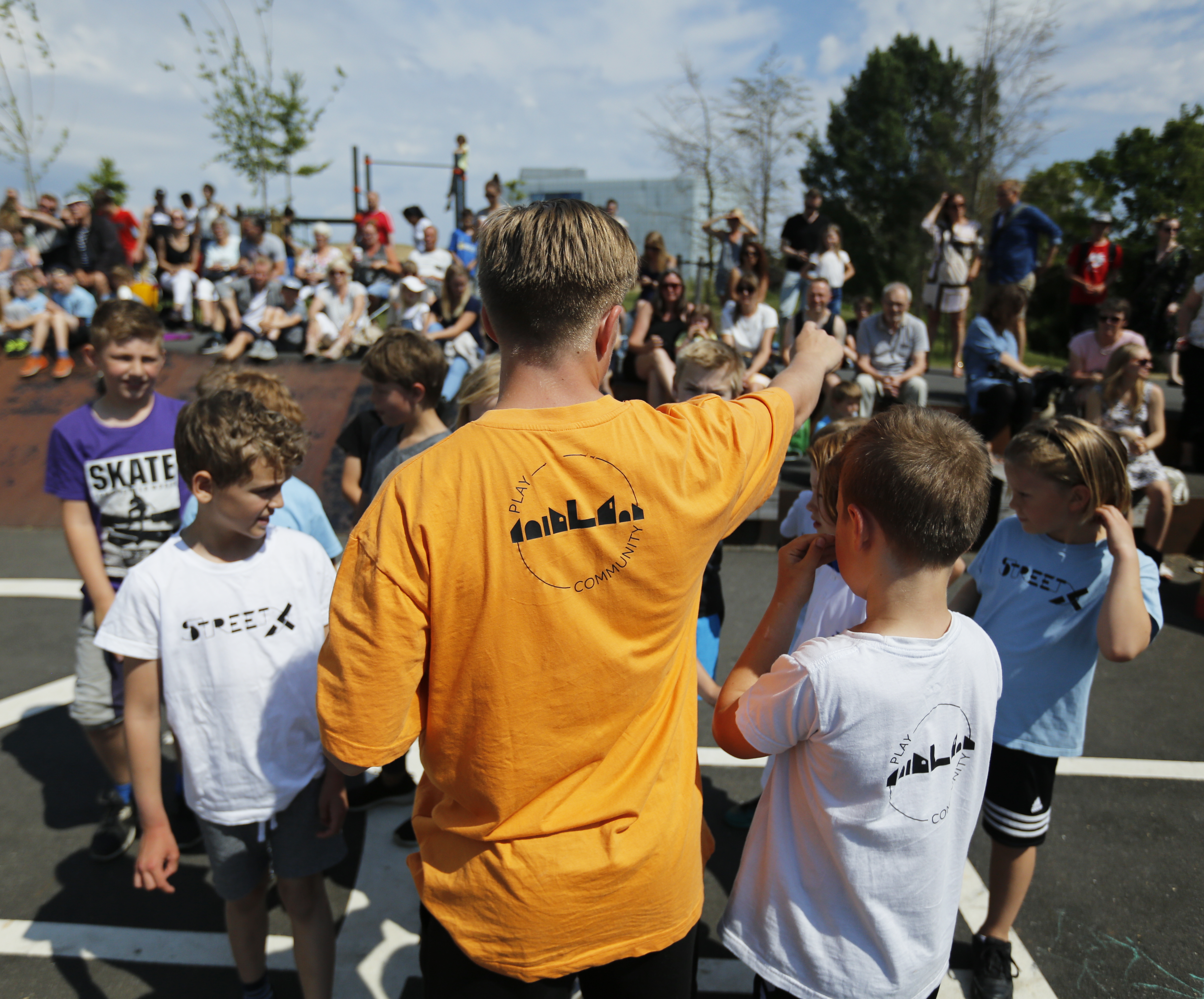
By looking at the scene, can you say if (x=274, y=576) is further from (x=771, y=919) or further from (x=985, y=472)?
(x=985, y=472)

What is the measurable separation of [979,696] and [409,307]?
9294mm

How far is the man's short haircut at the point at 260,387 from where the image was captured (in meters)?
3.17

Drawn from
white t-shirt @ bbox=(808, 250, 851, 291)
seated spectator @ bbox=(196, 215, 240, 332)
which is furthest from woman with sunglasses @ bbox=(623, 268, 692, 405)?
seated spectator @ bbox=(196, 215, 240, 332)

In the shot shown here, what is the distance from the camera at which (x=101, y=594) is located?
290cm

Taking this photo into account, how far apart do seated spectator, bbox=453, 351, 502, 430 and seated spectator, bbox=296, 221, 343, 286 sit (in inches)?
374

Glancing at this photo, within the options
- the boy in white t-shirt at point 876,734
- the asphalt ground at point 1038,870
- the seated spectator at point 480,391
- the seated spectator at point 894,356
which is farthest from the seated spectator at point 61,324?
the boy in white t-shirt at point 876,734

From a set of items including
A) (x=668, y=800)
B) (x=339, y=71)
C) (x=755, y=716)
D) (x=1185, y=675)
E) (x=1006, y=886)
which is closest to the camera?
(x=668, y=800)

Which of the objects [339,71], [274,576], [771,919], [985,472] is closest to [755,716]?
[771,919]

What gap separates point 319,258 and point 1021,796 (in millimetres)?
12171

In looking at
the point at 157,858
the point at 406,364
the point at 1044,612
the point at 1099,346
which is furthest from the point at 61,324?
the point at 1099,346

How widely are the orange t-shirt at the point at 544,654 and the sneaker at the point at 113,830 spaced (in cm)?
251

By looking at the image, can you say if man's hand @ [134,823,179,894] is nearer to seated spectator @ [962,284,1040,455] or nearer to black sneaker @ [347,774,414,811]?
black sneaker @ [347,774,414,811]

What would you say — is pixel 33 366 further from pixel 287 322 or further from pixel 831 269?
pixel 831 269

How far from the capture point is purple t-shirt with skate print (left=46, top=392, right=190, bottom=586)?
2.99 m
